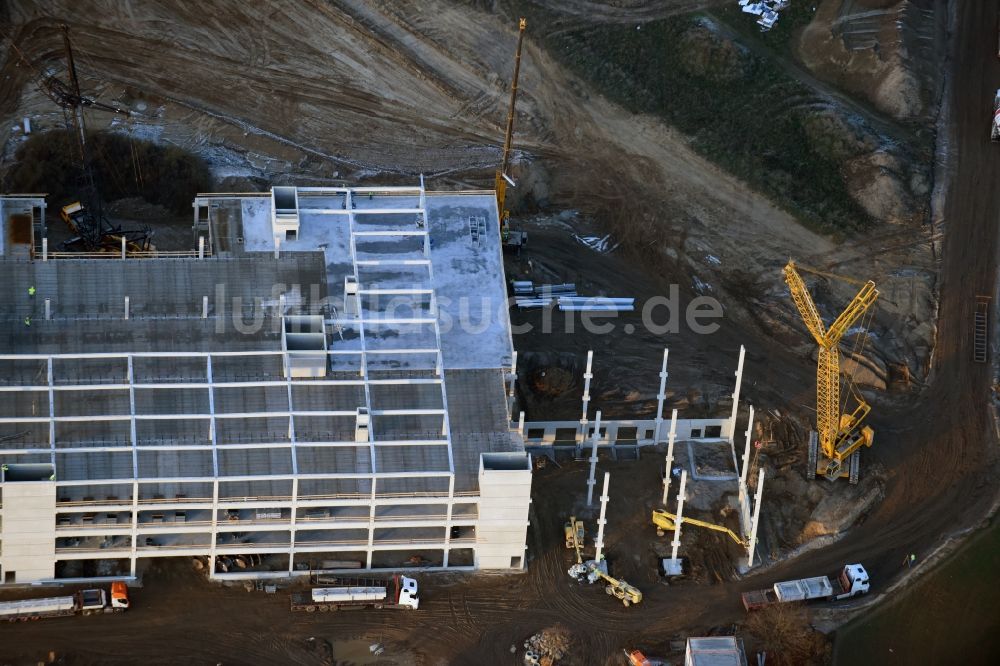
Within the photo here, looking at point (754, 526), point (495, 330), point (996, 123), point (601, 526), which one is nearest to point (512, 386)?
point (495, 330)

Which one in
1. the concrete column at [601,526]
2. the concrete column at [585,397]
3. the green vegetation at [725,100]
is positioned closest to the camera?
the concrete column at [601,526]

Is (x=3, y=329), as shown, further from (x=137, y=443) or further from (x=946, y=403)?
(x=946, y=403)

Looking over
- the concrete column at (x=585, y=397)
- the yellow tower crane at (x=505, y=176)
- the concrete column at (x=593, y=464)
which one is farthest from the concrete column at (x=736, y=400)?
the yellow tower crane at (x=505, y=176)

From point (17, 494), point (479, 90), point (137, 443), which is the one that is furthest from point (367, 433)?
point (479, 90)

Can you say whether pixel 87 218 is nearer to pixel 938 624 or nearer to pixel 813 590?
pixel 813 590

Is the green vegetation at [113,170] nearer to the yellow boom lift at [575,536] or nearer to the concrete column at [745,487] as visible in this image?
the yellow boom lift at [575,536]
